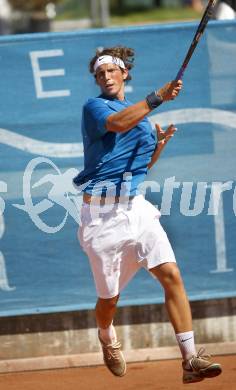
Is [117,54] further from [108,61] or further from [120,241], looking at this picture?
[120,241]

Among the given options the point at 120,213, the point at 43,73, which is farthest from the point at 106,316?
the point at 43,73

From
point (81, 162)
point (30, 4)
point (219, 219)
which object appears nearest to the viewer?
point (81, 162)

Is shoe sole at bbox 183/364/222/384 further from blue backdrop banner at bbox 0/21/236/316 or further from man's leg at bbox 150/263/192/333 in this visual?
blue backdrop banner at bbox 0/21/236/316

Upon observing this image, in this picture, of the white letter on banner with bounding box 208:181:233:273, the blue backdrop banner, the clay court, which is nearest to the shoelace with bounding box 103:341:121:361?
the clay court

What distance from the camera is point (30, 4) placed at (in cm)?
2983

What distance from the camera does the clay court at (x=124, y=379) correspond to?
7.08 meters

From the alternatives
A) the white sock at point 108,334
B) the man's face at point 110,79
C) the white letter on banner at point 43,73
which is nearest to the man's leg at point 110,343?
the white sock at point 108,334

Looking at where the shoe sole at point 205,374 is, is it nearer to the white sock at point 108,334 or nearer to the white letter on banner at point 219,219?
the white sock at point 108,334

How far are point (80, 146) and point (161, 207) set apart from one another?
2.30 ft

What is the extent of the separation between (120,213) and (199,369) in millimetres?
1015

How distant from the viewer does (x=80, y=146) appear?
7.38m

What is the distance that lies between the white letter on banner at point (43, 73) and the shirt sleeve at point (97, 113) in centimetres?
106

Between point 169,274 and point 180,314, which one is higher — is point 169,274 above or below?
above

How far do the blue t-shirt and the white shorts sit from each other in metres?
0.12
